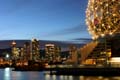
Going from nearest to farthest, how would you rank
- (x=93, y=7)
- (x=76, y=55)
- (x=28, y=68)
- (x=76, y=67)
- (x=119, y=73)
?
(x=119, y=73) < (x=76, y=67) < (x=93, y=7) < (x=76, y=55) < (x=28, y=68)

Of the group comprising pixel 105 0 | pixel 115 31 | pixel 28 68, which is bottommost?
pixel 28 68

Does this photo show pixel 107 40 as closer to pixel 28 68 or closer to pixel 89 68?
pixel 89 68

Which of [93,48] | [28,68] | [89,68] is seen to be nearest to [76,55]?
[93,48]

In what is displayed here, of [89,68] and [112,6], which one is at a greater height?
[112,6]

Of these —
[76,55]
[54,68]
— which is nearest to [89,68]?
[54,68]

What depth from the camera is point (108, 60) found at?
9775 centimetres

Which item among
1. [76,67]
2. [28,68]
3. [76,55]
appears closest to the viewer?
[76,67]

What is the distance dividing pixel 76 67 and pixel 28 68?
64.6m

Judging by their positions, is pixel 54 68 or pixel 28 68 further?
pixel 28 68

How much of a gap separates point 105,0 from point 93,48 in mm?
13735

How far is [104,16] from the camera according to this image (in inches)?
3674

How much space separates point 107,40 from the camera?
10288cm

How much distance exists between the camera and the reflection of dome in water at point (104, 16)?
92.4 meters

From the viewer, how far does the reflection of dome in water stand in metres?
92.4
